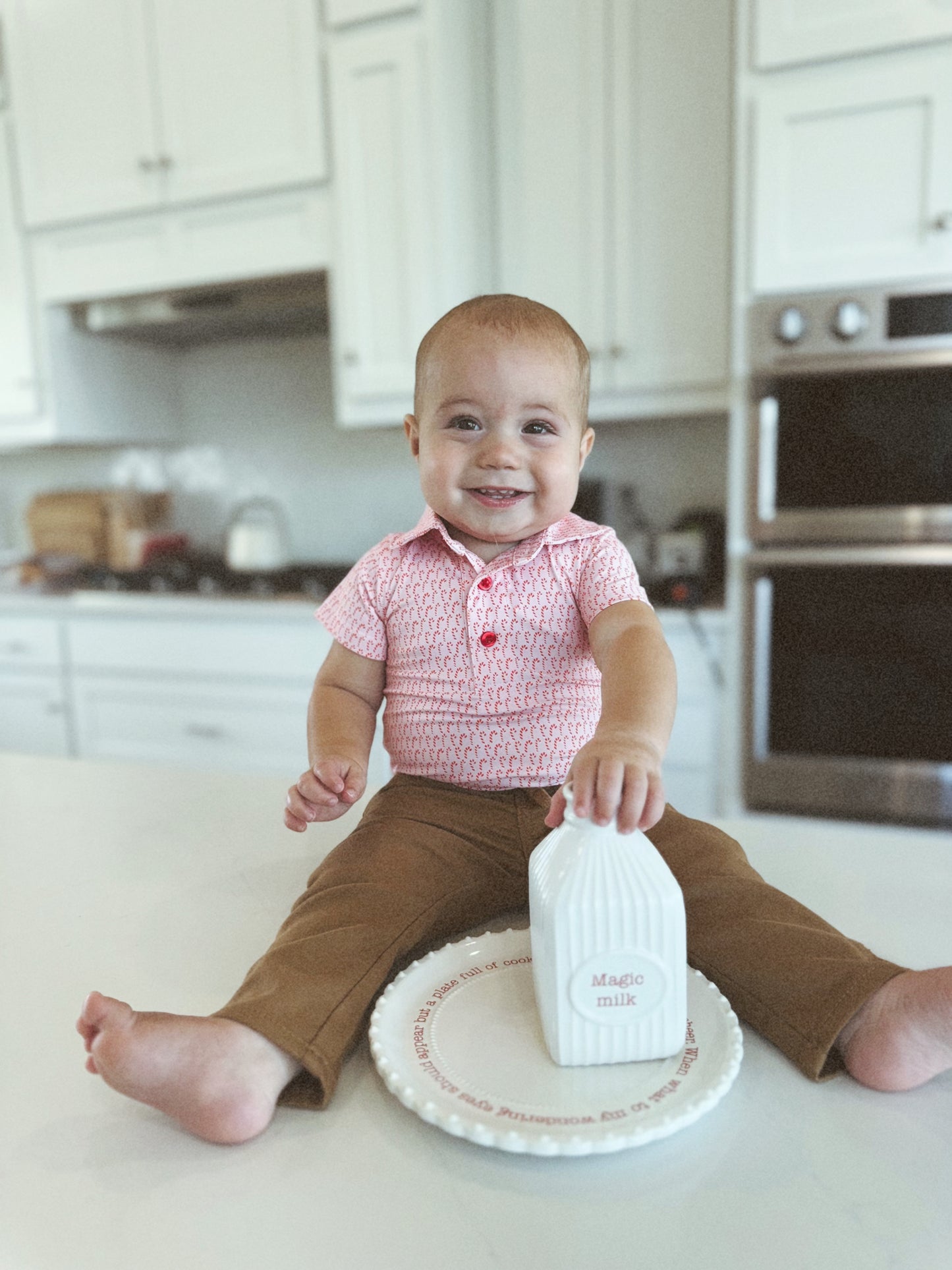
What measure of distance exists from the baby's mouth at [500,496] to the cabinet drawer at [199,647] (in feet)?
4.91

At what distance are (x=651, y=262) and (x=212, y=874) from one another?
1666 mm

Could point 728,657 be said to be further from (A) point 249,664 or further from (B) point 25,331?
(B) point 25,331

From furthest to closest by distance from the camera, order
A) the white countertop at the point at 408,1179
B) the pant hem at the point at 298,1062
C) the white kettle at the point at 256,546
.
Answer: the white kettle at the point at 256,546 < the pant hem at the point at 298,1062 < the white countertop at the point at 408,1179

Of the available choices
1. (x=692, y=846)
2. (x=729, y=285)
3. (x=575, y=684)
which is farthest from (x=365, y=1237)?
(x=729, y=285)

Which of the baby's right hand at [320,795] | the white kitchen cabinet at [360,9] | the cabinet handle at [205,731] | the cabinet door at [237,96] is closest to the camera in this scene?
the baby's right hand at [320,795]

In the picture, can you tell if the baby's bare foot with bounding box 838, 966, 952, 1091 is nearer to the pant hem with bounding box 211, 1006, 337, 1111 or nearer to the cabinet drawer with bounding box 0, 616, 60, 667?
the pant hem with bounding box 211, 1006, 337, 1111

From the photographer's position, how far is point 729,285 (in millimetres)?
1911

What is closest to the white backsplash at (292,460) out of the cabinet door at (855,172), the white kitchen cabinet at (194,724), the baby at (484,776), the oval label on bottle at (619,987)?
the white kitchen cabinet at (194,724)

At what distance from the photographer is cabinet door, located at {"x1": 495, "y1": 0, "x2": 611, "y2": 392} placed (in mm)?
1986

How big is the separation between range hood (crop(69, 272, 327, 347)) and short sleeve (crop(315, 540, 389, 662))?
1.67m

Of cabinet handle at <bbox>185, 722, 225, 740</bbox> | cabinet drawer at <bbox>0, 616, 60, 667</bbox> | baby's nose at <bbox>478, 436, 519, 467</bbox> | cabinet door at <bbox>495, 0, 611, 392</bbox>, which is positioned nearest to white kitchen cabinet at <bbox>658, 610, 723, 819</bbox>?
cabinet door at <bbox>495, 0, 611, 392</bbox>

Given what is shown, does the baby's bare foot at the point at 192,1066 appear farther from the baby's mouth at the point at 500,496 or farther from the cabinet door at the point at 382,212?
the cabinet door at the point at 382,212

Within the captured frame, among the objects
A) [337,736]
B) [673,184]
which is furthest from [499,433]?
[673,184]

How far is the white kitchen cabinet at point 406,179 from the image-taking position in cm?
203
